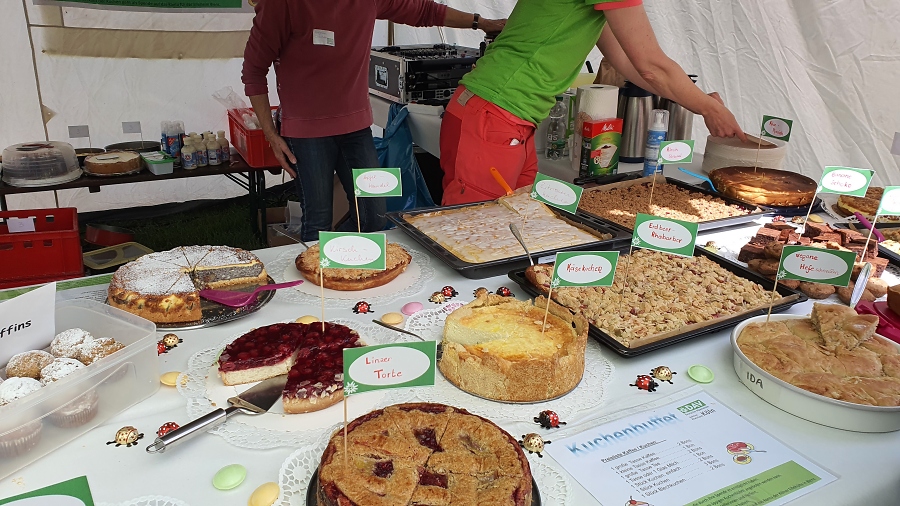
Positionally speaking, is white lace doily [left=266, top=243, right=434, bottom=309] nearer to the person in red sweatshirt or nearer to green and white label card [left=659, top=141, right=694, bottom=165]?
green and white label card [left=659, top=141, right=694, bottom=165]

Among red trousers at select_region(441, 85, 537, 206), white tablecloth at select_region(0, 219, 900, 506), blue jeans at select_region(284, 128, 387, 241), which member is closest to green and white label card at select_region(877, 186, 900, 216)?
white tablecloth at select_region(0, 219, 900, 506)

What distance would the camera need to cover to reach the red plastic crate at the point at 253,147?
15.3ft

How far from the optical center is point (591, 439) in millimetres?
1311

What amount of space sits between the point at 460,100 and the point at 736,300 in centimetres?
178

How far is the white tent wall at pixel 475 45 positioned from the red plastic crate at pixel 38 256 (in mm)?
2025

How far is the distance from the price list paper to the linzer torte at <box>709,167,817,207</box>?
5.52ft

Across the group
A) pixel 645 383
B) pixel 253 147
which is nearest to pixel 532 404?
pixel 645 383

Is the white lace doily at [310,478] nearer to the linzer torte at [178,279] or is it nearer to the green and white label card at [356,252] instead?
the green and white label card at [356,252]

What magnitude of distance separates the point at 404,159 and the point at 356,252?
2652 millimetres

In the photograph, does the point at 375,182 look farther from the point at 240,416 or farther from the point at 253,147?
the point at 253,147

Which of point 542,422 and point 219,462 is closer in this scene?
point 219,462

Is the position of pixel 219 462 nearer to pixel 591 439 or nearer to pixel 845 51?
pixel 591 439

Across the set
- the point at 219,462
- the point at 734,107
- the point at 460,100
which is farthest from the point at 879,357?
the point at 734,107

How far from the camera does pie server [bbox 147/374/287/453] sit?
1218 mm
